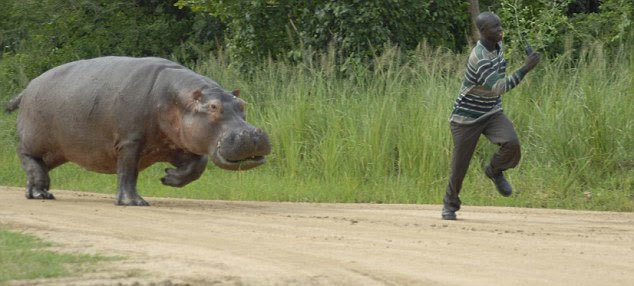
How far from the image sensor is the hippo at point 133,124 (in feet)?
35.3

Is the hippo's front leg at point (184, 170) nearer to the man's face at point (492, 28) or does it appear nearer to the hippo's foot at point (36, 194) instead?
the hippo's foot at point (36, 194)

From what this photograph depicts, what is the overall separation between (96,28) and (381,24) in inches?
265

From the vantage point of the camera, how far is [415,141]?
13344mm

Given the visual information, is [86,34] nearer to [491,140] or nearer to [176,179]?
[176,179]

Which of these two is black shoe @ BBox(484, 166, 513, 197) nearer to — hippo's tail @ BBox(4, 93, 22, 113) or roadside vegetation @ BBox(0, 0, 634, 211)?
roadside vegetation @ BBox(0, 0, 634, 211)

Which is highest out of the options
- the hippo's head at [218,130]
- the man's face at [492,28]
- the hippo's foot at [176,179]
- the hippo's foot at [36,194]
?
the man's face at [492,28]

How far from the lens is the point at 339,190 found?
12797 mm

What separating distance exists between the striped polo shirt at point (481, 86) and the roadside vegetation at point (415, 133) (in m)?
2.47

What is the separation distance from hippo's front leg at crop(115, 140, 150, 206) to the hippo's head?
0.37m

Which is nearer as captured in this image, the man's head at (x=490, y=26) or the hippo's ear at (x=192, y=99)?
the man's head at (x=490, y=26)

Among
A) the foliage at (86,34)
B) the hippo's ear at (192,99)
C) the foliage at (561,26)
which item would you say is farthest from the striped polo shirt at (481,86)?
the foliage at (86,34)

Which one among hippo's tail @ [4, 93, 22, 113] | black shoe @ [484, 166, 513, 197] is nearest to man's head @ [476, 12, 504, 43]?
black shoe @ [484, 166, 513, 197]

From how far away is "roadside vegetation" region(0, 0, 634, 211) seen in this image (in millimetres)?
12406

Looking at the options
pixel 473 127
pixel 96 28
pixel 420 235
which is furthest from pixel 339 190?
pixel 96 28
